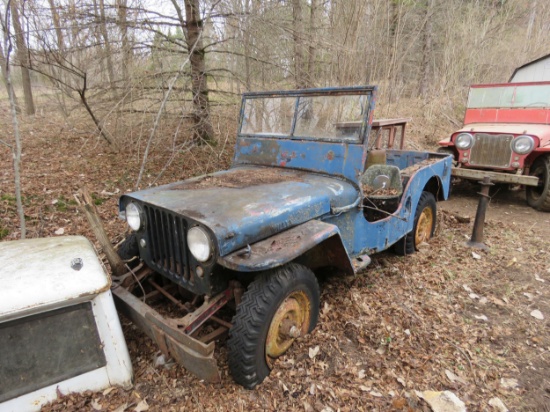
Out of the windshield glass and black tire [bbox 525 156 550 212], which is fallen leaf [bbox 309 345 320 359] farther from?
black tire [bbox 525 156 550 212]

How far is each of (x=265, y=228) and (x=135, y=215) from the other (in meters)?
0.93

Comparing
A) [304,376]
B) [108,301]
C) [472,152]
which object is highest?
[472,152]

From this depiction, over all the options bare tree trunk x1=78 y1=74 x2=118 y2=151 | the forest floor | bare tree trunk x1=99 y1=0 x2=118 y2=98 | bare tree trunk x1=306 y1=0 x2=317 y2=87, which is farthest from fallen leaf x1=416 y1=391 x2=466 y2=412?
bare tree trunk x1=78 y1=74 x2=118 y2=151

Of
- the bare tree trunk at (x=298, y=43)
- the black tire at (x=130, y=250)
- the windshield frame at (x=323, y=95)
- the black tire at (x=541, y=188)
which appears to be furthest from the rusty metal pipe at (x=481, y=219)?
the black tire at (x=130, y=250)

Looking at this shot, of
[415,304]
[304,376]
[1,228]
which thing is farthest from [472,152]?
[1,228]

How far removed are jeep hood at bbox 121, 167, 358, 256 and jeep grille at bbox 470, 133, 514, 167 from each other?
12.7 ft

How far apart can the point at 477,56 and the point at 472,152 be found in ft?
16.6

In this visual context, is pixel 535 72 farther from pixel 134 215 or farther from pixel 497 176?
pixel 134 215

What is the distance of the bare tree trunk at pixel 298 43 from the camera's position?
5043mm

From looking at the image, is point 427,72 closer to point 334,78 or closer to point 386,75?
point 386,75

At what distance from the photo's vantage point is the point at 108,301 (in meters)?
1.90

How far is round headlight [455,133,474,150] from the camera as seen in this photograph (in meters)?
5.62

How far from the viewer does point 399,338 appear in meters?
2.47

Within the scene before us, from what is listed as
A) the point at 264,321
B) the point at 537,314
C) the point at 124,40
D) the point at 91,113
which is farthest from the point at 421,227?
the point at 91,113
